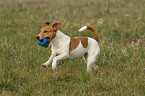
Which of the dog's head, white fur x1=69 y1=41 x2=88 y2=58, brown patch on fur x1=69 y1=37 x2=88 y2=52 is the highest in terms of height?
the dog's head

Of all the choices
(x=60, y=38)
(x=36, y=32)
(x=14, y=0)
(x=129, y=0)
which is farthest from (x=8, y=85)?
(x=129, y=0)

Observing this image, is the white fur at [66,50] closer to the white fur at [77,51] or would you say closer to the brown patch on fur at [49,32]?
the white fur at [77,51]

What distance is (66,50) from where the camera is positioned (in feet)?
12.8

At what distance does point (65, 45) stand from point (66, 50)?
0.10 meters

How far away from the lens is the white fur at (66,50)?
389 cm

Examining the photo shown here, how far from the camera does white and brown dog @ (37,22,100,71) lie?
3.80m

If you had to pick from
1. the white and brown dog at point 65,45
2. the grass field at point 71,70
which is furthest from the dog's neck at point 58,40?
the grass field at point 71,70

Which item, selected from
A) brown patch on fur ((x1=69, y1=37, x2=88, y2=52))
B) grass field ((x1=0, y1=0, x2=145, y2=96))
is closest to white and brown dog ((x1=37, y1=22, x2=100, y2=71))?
brown patch on fur ((x1=69, y1=37, x2=88, y2=52))

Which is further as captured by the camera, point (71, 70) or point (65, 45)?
point (71, 70)

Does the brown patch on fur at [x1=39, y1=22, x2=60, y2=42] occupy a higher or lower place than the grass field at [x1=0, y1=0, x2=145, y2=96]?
higher

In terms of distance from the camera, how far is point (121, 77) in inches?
159

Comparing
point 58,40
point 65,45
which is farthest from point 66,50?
point 58,40

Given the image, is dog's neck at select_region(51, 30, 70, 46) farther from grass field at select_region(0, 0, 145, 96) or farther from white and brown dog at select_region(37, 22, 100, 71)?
grass field at select_region(0, 0, 145, 96)

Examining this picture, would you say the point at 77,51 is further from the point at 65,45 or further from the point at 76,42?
the point at 65,45
